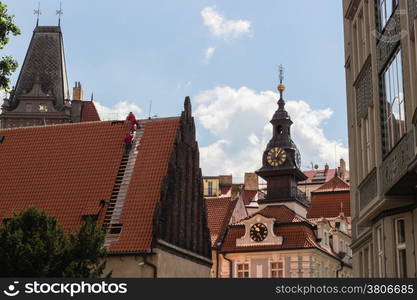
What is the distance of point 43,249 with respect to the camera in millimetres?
26516

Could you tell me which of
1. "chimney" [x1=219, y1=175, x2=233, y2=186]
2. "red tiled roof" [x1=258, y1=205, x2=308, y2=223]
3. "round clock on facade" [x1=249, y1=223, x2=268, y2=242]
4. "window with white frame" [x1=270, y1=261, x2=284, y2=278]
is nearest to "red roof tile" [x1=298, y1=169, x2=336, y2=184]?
"chimney" [x1=219, y1=175, x2=233, y2=186]

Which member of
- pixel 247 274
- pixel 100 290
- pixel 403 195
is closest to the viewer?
pixel 100 290

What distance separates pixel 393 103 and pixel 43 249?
12.9m

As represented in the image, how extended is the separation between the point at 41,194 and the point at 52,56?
155 ft

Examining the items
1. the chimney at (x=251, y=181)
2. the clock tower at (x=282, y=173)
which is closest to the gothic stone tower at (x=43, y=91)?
the clock tower at (x=282, y=173)

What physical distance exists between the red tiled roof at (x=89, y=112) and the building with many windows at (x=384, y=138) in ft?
189

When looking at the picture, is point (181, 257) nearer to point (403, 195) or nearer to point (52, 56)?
point (403, 195)

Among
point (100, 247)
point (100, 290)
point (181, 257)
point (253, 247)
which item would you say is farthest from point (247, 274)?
point (100, 290)

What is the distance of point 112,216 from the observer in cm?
3669

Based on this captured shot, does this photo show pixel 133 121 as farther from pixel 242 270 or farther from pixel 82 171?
pixel 242 270

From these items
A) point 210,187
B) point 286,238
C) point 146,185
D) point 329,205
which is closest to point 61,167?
point 146,185

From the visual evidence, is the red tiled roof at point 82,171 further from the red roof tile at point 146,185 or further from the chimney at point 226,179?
the chimney at point 226,179

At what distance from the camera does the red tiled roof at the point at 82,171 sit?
120 feet

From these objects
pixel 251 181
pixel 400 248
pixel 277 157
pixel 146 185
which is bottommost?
pixel 400 248
